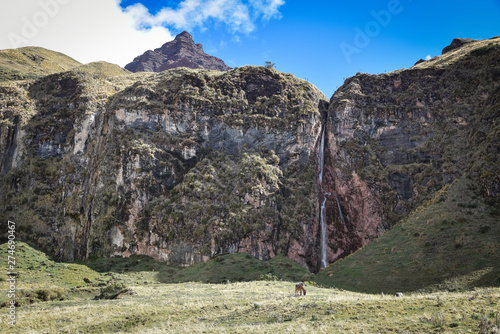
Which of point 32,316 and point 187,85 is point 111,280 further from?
point 187,85

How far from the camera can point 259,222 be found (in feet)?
258

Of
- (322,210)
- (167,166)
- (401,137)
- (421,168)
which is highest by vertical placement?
(401,137)

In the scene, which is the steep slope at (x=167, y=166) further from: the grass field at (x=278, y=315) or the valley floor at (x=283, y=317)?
the valley floor at (x=283, y=317)

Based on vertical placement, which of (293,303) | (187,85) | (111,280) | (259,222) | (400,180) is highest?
(187,85)

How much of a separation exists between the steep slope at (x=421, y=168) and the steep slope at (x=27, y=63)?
116 m

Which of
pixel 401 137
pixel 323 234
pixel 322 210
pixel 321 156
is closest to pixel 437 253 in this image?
pixel 323 234

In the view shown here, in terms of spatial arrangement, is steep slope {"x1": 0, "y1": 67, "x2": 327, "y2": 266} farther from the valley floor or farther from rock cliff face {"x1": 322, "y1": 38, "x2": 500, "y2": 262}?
the valley floor

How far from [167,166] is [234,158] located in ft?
61.0

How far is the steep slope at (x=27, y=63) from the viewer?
124150 millimetres

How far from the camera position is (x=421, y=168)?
7900 cm

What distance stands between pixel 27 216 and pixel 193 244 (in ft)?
146

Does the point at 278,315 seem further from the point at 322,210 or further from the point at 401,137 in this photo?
the point at 401,137

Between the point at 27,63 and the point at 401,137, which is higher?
the point at 27,63

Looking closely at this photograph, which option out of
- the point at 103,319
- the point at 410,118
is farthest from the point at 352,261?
the point at 410,118
